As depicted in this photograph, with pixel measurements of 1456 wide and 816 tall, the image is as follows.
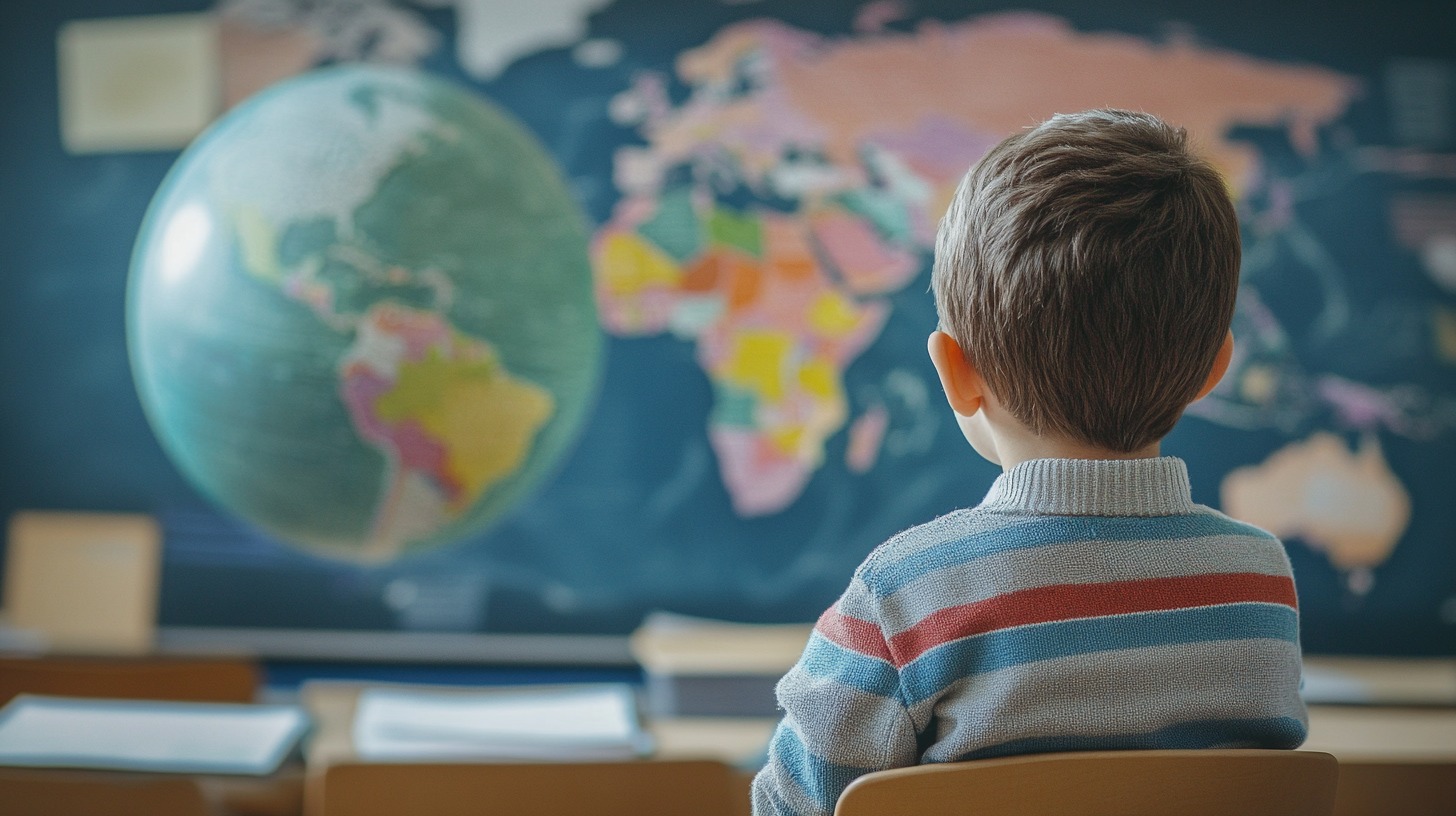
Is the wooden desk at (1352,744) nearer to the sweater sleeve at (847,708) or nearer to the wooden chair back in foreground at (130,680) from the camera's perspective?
the wooden chair back in foreground at (130,680)

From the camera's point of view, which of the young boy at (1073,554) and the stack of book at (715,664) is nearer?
the young boy at (1073,554)

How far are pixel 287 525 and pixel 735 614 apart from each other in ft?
4.11

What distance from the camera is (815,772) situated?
2.56ft

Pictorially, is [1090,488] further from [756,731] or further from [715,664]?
[715,664]

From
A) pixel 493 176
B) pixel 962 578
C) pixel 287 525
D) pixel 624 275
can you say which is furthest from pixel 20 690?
pixel 962 578

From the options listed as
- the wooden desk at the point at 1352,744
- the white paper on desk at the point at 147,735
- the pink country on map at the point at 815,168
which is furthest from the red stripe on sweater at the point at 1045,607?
the pink country on map at the point at 815,168

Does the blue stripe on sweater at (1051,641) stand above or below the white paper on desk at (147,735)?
above

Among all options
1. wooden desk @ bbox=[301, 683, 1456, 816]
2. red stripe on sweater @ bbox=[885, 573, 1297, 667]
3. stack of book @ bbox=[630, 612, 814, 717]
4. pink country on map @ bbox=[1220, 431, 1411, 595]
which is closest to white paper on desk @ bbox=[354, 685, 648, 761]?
wooden desk @ bbox=[301, 683, 1456, 816]

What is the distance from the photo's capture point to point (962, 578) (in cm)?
77

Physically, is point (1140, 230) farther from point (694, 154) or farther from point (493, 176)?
point (694, 154)

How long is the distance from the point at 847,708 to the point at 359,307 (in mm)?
812

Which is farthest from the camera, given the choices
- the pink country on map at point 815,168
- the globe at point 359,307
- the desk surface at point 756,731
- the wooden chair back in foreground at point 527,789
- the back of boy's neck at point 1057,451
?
the pink country on map at point 815,168

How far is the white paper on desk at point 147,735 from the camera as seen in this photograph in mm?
1461

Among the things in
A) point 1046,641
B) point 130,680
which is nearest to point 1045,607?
point 1046,641
